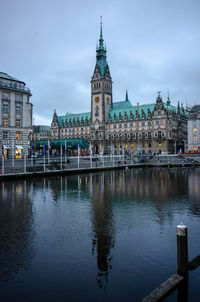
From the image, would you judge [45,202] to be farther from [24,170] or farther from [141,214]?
[24,170]

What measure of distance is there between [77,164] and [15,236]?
63.6 m

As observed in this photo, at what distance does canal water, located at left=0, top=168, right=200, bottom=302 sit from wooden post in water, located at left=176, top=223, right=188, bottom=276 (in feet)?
2.10

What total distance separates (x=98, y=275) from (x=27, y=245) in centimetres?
566

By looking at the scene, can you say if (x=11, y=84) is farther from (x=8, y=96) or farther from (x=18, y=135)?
(x=18, y=135)

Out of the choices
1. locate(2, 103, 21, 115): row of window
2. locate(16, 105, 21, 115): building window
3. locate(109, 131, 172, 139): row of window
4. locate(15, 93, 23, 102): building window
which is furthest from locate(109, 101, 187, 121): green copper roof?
locate(2, 103, 21, 115): row of window

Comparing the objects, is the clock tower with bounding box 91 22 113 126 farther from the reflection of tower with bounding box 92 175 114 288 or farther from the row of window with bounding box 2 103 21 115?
the reflection of tower with bounding box 92 175 114 288

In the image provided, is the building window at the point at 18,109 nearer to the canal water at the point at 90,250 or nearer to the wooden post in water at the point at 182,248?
the canal water at the point at 90,250

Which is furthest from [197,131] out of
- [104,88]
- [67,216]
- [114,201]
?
[67,216]

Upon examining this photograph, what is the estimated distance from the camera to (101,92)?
516ft

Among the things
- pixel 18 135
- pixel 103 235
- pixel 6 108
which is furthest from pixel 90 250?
pixel 6 108

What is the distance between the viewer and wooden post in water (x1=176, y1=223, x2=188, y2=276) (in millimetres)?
12031

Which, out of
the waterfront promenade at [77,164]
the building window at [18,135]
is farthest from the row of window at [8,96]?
the waterfront promenade at [77,164]

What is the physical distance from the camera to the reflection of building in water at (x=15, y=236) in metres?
13.6

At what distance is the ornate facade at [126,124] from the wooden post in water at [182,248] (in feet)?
418
